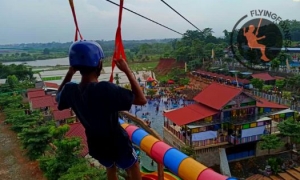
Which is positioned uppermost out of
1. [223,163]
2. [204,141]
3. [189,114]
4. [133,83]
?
[133,83]

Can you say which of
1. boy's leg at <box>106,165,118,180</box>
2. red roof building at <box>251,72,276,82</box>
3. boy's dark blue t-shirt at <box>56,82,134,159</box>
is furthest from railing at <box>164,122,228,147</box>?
red roof building at <box>251,72,276,82</box>

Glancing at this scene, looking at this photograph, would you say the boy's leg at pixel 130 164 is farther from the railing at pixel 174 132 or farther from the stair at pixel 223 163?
the railing at pixel 174 132

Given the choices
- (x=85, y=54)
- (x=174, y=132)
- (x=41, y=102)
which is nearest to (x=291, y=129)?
(x=174, y=132)

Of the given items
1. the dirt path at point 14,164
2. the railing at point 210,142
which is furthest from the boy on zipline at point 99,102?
the railing at point 210,142

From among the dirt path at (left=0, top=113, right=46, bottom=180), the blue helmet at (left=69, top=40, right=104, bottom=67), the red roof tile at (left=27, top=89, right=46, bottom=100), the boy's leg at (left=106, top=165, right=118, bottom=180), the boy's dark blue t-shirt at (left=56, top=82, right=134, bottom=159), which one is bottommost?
the dirt path at (left=0, top=113, right=46, bottom=180)

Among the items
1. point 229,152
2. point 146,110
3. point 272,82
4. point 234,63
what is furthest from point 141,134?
point 234,63

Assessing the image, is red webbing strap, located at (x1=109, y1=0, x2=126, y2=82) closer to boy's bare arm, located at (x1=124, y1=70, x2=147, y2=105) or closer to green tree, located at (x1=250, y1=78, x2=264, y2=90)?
boy's bare arm, located at (x1=124, y1=70, x2=147, y2=105)

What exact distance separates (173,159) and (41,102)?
16000 mm

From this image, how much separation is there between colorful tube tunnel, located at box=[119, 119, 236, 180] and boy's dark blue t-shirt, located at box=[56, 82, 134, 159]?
0.50 meters

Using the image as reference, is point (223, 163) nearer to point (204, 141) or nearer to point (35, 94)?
point (204, 141)

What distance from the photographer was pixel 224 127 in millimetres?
12867

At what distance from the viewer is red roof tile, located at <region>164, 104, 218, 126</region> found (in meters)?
12.5

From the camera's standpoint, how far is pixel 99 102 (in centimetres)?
127

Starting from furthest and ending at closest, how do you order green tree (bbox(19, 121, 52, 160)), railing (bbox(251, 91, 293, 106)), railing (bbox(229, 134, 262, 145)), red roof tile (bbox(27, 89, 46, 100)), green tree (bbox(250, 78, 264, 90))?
green tree (bbox(250, 78, 264, 90)) < red roof tile (bbox(27, 89, 46, 100)) < railing (bbox(251, 91, 293, 106)) < railing (bbox(229, 134, 262, 145)) < green tree (bbox(19, 121, 52, 160))
